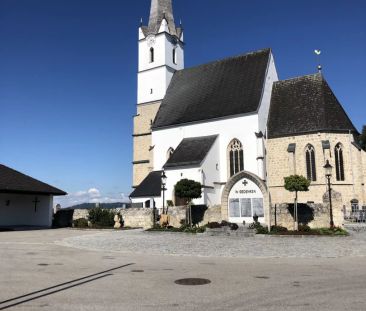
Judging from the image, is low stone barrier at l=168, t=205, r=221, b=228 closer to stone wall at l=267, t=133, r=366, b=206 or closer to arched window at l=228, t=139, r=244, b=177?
A: arched window at l=228, t=139, r=244, b=177

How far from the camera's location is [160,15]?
138 feet

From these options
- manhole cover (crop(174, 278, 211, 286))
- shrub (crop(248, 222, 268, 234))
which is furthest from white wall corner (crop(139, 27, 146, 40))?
manhole cover (crop(174, 278, 211, 286))

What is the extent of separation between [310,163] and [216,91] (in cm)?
1094

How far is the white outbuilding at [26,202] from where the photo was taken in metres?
29.1

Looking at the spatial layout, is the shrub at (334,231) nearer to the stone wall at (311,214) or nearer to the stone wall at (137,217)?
the stone wall at (311,214)

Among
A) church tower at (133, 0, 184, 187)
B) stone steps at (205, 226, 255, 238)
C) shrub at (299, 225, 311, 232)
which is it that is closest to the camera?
shrub at (299, 225, 311, 232)

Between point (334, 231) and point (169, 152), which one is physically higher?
point (169, 152)

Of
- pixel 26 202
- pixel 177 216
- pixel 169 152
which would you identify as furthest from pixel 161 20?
pixel 177 216

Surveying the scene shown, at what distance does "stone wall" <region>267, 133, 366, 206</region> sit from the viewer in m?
28.5

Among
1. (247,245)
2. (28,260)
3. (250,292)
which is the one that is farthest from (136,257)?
(250,292)

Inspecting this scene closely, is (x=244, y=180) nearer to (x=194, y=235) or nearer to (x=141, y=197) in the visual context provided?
(x=194, y=235)

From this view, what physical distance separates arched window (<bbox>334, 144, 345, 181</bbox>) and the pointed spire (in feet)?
73.5

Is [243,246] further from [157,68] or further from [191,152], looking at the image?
[157,68]

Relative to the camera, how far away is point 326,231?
728 inches
